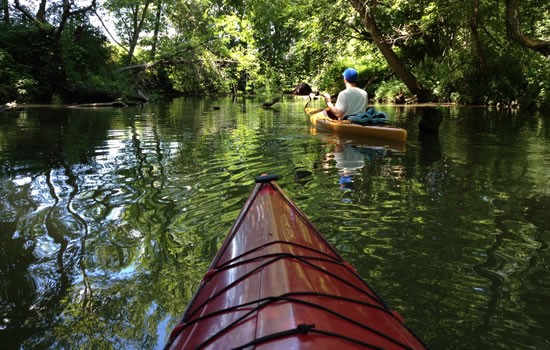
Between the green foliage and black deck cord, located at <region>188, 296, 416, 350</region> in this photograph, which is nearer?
black deck cord, located at <region>188, 296, 416, 350</region>

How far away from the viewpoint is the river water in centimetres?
231

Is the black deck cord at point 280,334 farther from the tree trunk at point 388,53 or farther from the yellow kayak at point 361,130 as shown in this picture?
the tree trunk at point 388,53

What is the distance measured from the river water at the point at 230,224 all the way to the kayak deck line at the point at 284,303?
500mm

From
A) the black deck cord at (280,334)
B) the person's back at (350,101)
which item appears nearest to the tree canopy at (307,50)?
the person's back at (350,101)

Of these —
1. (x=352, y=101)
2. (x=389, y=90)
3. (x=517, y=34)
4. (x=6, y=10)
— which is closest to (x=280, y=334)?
(x=352, y=101)

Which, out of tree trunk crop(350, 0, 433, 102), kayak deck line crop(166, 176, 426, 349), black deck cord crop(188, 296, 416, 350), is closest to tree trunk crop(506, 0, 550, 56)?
tree trunk crop(350, 0, 433, 102)

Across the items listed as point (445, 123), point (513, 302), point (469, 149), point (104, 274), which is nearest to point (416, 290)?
point (513, 302)

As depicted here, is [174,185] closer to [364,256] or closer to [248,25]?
[364,256]

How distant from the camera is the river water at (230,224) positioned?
231 cm

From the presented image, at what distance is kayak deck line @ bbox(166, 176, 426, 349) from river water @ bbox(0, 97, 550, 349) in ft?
1.64

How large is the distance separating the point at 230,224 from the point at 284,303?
2167mm

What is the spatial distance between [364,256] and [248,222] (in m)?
0.98

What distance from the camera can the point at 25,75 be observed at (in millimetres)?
18219

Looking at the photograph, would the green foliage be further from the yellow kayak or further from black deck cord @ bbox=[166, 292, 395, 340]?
black deck cord @ bbox=[166, 292, 395, 340]
